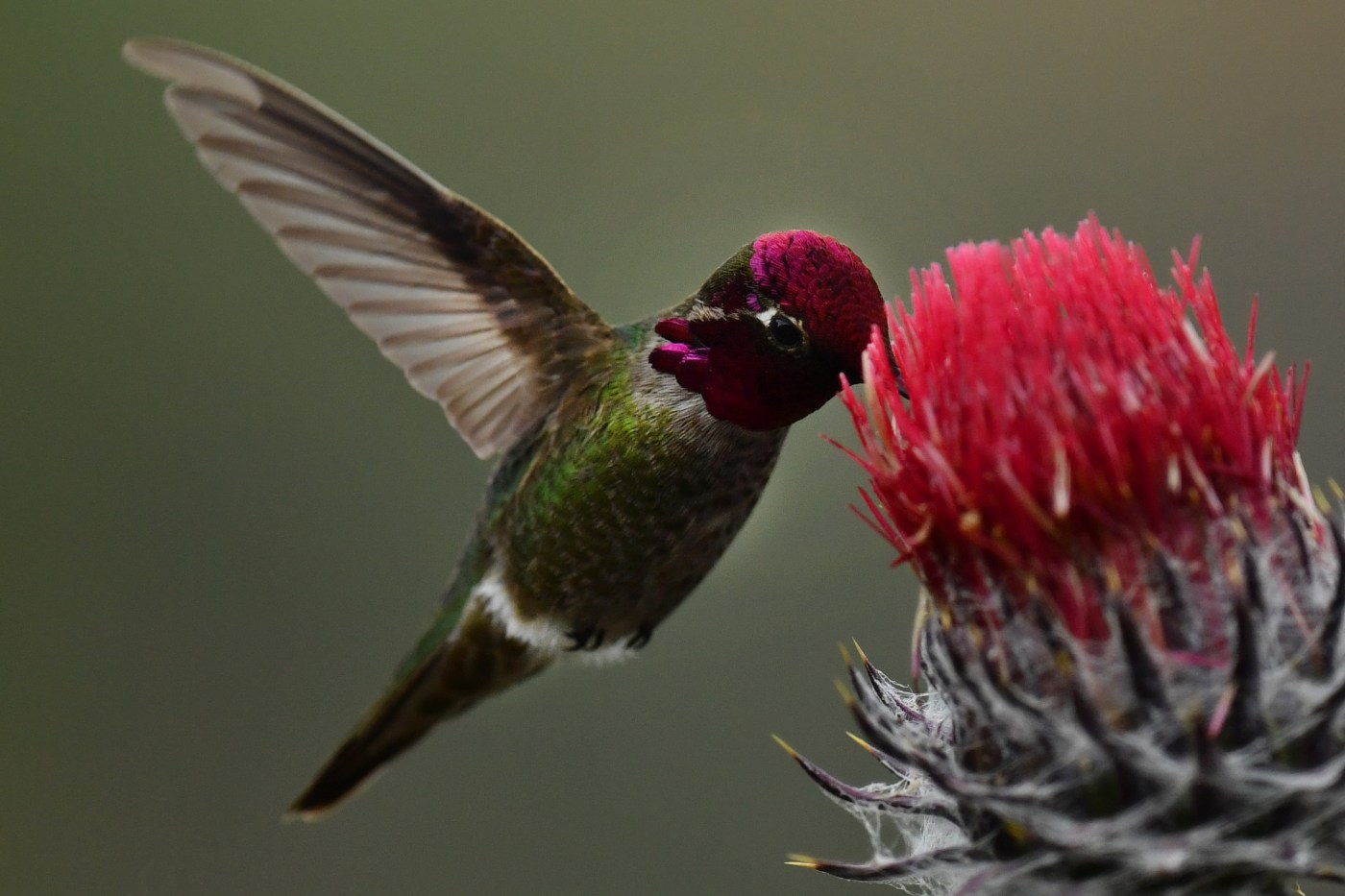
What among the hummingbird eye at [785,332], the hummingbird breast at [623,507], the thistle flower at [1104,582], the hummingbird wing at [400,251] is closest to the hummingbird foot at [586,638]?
the hummingbird breast at [623,507]

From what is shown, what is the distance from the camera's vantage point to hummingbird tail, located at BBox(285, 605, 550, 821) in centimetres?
288

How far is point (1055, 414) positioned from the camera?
64.3 inches

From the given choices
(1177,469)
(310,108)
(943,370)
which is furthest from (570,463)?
(1177,469)

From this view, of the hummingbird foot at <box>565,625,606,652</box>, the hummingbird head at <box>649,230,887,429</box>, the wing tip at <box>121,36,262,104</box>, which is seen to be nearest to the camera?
the hummingbird head at <box>649,230,887,429</box>

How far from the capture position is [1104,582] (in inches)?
64.1

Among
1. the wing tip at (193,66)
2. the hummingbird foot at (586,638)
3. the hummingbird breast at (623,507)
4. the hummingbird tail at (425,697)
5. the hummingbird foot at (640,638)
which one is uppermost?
the wing tip at (193,66)

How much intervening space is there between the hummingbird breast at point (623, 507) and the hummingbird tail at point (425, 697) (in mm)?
98

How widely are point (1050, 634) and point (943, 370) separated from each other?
379 mm

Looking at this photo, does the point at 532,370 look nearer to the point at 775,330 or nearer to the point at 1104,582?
the point at 775,330

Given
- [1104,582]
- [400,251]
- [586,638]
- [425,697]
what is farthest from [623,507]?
[1104,582]

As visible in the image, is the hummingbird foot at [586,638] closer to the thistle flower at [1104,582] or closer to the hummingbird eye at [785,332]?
the hummingbird eye at [785,332]

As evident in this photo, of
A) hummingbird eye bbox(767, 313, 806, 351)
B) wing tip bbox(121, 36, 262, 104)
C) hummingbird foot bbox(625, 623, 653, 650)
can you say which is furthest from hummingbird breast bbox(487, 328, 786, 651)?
wing tip bbox(121, 36, 262, 104)

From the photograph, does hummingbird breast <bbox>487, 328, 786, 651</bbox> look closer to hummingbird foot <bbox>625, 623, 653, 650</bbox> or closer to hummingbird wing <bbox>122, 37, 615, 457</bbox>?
hummingbird foot <bbox>625, 623, 653, 650</bbox>

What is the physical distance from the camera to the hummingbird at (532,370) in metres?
2.18
